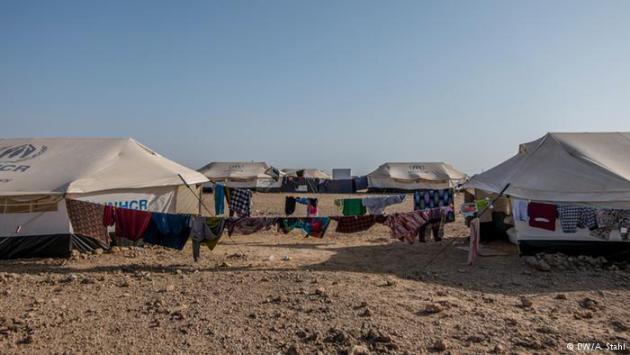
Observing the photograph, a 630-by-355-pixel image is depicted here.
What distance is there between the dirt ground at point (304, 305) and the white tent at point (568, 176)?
0.89m

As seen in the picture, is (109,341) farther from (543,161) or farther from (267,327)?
(543,161)

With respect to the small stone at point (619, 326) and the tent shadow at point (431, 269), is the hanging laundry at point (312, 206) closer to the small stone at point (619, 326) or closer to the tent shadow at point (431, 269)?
the tent shadow at point (431, 269)

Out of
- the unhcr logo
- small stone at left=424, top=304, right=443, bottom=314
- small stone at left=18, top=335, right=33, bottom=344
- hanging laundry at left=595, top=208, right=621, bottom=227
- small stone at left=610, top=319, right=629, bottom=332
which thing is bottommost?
small stone at left=610, top=319, right=629, bottom=332

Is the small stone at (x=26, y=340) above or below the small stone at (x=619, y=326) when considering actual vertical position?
above

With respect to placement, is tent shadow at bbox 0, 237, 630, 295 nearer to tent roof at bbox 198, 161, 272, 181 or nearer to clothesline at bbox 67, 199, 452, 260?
clothesline at bbox 67, 199, 452, 260

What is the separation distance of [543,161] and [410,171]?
25.7 meters

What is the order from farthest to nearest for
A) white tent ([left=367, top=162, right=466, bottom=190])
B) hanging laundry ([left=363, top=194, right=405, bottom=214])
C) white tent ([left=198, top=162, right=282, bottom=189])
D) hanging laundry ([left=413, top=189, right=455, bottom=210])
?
white tent ([left=198, top=162, right=282, bottom=189]), white tent ([left=367, top=162, right=466, bottom=190]), hanging laundry ([left=363, top=194, right=405, bottom=214]), hanging laundry ([left=413, top=189, right=455, bottom=210])

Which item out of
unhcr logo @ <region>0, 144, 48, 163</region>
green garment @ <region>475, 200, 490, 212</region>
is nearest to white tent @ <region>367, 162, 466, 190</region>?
green garment @ <region>475, 200, 490, 212</region>

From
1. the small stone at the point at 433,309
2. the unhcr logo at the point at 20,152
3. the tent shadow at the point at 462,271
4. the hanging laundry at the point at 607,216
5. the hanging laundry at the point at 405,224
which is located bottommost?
the tent shadow at the point at 462,271

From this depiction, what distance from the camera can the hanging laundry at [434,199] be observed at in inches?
430

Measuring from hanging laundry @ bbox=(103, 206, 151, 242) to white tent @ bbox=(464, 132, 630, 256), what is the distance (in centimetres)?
806

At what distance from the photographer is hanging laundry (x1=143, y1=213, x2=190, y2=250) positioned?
874 cm

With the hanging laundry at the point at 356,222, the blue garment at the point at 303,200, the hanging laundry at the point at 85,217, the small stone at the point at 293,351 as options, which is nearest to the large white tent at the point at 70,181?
the hanging laundry at the point at 85,217

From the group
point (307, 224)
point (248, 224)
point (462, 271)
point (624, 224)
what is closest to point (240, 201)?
point (248, 224)
